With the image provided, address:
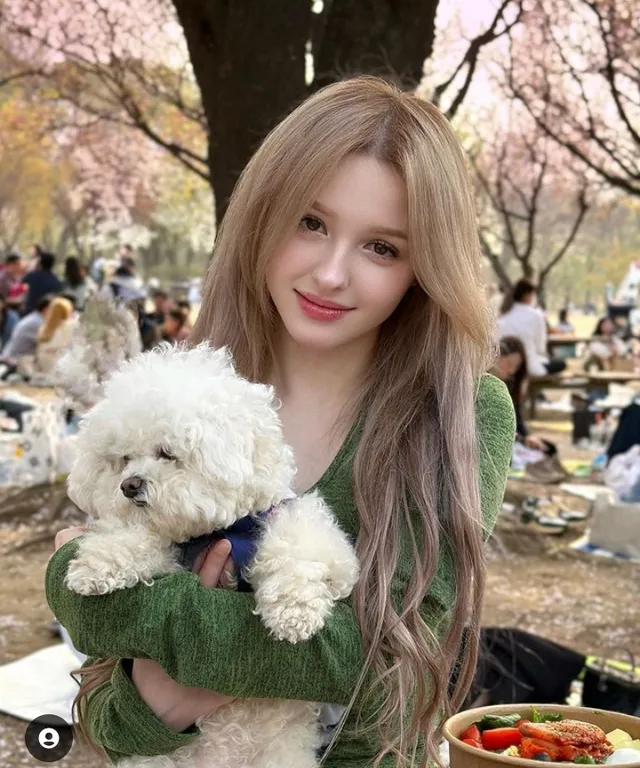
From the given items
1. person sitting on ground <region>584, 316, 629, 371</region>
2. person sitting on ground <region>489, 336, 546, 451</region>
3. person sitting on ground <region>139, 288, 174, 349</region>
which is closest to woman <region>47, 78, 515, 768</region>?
person sitting on ground <region>489, 336, 546, 451</region>

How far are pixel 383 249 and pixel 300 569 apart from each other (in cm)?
69

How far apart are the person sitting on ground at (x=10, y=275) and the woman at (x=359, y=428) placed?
19.9 m

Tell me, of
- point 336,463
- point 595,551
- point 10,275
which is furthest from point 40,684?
point 10,275

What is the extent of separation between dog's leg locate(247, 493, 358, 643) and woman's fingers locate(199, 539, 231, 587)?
6 centimetres

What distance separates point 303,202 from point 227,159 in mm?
4907

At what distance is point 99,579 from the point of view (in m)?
1.74

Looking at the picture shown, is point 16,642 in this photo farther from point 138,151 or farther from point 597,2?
point 138,151

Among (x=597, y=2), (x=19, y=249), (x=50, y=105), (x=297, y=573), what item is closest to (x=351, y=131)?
(x=297, y=573)

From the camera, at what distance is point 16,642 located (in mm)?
6113

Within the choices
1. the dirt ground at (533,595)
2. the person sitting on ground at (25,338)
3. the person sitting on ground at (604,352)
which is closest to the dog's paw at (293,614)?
the dirt ground at (533,595)

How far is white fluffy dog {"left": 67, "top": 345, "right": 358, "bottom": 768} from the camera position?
177cm

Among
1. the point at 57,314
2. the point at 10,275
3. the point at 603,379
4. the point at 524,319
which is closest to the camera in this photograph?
the point at 524,319

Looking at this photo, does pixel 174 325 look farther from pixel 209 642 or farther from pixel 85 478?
pixel 209 642

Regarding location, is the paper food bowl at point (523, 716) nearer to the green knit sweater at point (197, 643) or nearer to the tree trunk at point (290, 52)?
the green knit sweater at point (197, 643)
